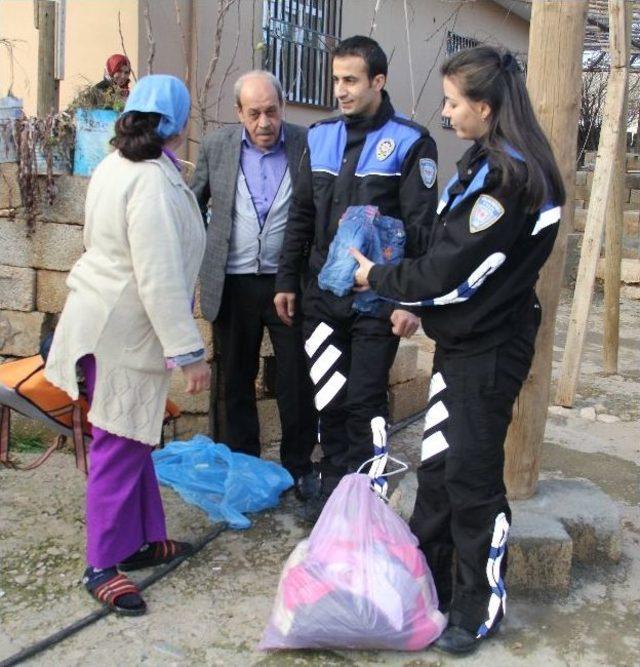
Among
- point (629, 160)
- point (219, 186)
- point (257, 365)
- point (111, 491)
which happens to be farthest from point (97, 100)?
point (629, 160)

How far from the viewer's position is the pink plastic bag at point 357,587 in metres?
2.70

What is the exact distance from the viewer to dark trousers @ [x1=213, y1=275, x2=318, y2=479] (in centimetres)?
386

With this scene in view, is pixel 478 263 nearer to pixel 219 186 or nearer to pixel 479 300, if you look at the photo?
pixel 479 300

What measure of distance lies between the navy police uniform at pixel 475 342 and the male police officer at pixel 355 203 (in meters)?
0.47

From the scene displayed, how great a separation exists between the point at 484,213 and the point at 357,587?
46.8 inches

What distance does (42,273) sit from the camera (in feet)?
14.8

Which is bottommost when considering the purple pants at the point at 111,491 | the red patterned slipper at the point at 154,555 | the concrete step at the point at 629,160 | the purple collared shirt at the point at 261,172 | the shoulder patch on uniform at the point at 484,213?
the red patterned slipper at the point at 154,555

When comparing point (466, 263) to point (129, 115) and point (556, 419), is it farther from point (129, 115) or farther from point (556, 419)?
point (556, 419)

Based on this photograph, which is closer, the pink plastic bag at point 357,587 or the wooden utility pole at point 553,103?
the pink plastic bag at point 357,587

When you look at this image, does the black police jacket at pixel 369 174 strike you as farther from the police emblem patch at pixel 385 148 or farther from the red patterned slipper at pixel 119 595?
the red patterned slipper at pixel 119 595

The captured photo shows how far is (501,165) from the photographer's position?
2488 mm

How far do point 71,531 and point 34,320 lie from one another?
1374mm

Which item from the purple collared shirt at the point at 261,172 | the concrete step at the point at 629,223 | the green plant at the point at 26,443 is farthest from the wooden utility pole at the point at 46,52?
the concrete step at the point at 629,223

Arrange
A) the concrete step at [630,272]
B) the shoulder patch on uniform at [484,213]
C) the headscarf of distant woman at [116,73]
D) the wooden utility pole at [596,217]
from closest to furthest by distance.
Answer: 1. the shoulder patch on uniform at [484,213]
2. the headscarf of distant woman at [116,73]
3. the wooden utility pole at [596,217]
4. the concrete step at [630,272]
